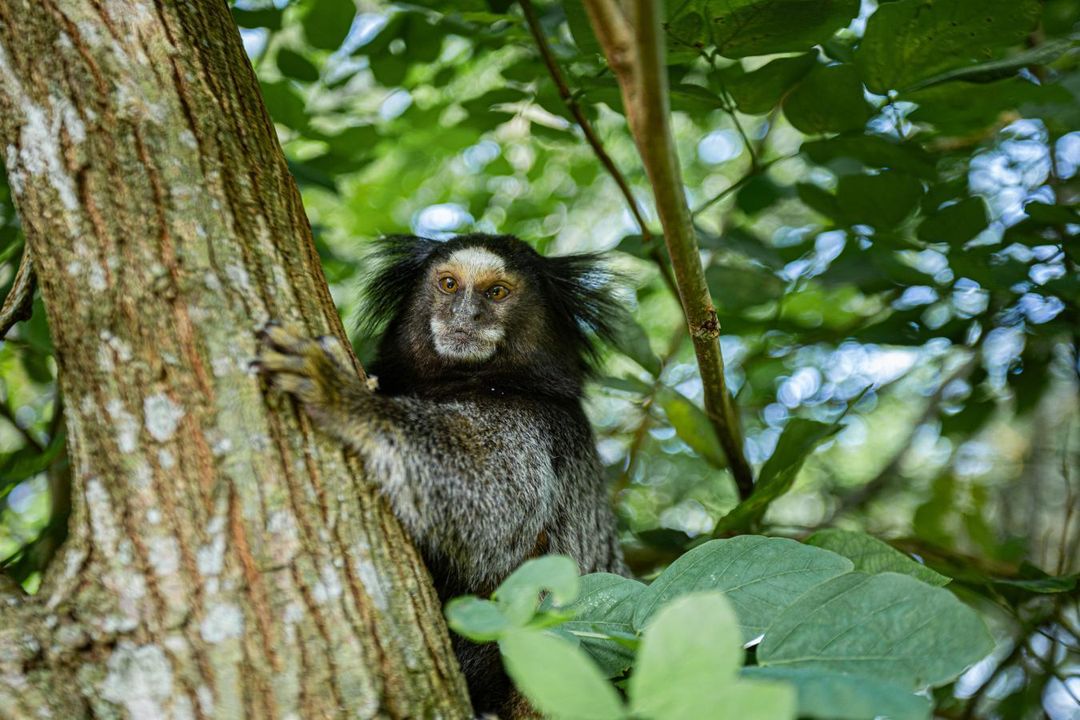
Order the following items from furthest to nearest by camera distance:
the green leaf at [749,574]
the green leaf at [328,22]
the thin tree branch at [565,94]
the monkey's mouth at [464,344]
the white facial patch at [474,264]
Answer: the white facial patch at [474,264], the monkey's mouth at [464,344], the green leaf at [328,22], the thin tree branch at [565,94], the green leaf at [749,574]

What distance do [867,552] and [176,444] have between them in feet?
7.90

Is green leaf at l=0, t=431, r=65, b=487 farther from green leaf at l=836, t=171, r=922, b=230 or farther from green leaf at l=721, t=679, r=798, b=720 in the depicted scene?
green leaf at l=836, t=171, r=922, b=230

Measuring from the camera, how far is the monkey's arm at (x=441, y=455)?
2658 millimetres

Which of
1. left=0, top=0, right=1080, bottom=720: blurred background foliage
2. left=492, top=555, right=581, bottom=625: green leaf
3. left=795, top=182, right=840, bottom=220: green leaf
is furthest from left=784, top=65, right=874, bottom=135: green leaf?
left=492, top=555, right=581, bottom=625: green leaf

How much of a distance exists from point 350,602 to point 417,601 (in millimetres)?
224

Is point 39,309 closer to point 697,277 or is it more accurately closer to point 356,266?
point 356,266

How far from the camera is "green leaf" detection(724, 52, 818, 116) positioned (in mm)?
3766

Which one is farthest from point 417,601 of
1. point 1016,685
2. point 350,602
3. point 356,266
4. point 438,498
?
point 1016,685

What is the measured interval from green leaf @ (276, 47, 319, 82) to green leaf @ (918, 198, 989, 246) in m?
3.20

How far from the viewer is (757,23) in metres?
3.38

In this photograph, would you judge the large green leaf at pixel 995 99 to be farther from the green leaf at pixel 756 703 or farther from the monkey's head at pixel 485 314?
the green leaf at pixel 756 703

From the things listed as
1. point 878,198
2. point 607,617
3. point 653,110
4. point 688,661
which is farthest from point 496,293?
point 688,661

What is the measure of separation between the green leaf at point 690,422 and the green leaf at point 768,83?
1.32m

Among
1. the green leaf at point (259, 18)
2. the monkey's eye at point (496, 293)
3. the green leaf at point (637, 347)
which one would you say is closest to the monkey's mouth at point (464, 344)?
the monkey's eye at point (496, 293)
